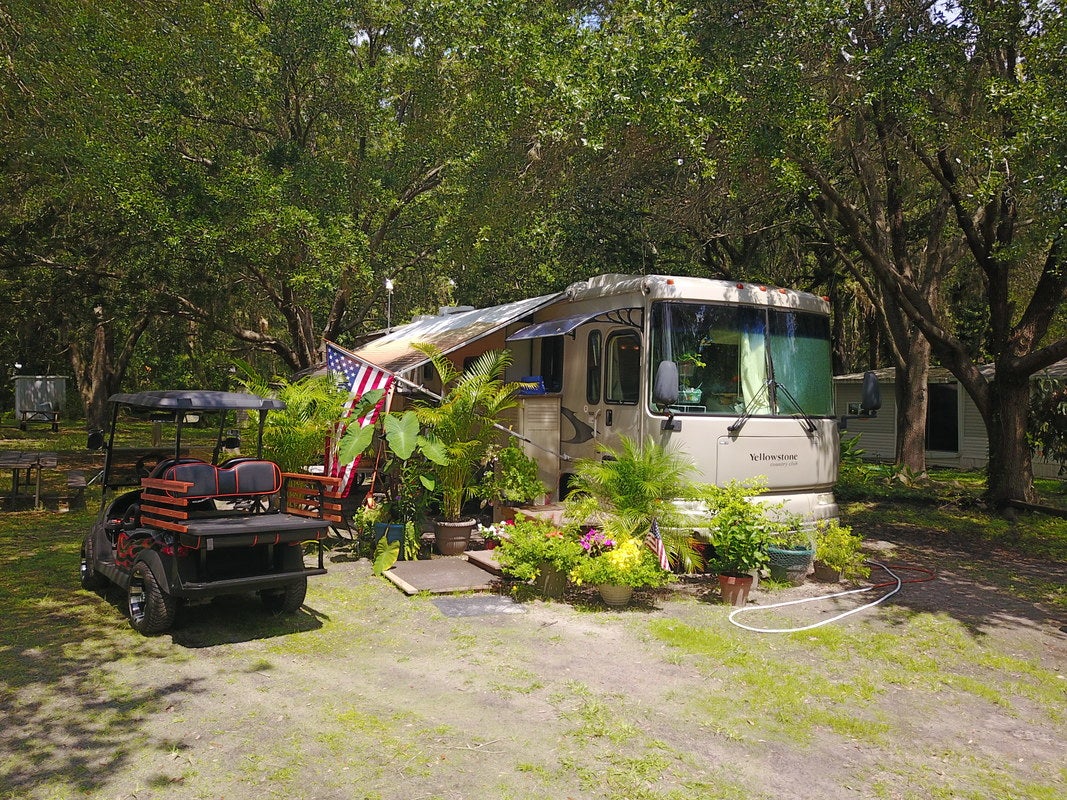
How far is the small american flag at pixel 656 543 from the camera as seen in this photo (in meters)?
7.76

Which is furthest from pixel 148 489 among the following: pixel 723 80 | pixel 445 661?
pixel 723 80

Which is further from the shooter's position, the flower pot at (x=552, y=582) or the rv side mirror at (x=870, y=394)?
the rv side mirror at (x=870, y=394)

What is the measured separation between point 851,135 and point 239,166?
1120 cm

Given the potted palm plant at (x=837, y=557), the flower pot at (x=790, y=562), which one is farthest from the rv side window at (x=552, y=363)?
the potted palm plant at (x=837, y=557)

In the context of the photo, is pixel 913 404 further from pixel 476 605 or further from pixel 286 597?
pixel 286 597

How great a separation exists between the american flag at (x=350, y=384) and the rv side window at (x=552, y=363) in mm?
2117

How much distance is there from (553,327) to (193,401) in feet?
14.7

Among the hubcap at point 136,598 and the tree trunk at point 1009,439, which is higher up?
the tree trunk at point 1009,439

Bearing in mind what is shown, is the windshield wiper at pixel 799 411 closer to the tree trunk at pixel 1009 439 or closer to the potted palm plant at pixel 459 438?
the potted palm plant at pixel 459 438

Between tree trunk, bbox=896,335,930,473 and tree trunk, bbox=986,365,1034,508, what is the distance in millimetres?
4893

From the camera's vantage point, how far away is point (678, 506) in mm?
8008

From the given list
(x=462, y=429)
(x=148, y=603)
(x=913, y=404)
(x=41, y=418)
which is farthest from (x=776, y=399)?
(x=41, y=418)

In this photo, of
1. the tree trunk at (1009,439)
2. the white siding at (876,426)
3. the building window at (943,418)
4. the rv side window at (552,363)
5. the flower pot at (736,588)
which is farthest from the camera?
the white siding at (876,426)

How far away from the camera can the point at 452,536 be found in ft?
30.7
